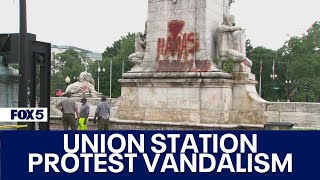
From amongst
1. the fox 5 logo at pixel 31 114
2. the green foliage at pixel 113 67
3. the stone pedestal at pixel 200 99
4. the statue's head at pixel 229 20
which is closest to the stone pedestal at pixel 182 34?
the statue's head at pixel 229 20

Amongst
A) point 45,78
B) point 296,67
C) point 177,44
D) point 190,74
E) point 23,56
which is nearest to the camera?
point 23,56

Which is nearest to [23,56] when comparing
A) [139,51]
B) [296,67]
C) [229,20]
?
[229,20]

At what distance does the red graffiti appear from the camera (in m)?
18.1

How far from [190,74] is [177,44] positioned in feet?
4.47

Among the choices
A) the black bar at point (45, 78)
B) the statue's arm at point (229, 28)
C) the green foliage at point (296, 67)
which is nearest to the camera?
the black bar at point (45, 78)

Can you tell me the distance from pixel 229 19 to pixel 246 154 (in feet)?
43.3

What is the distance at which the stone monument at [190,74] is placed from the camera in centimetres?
1745

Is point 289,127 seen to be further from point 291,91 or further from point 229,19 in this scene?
point 291,91

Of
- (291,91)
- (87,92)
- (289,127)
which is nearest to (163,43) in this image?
(289,127)

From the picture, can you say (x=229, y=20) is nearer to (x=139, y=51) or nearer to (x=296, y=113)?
(x=139, y=51)

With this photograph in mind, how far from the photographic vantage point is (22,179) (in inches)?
232

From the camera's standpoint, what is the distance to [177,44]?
18406mm

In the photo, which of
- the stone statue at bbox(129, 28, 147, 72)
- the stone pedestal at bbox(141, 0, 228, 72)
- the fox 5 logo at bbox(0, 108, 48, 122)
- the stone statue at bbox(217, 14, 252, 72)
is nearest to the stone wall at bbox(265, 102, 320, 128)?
the stone statue at bbox(217, 14, 252, 72)

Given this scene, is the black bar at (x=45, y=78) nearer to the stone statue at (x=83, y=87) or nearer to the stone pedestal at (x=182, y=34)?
the stone pedestal at (x=182, y=34)
